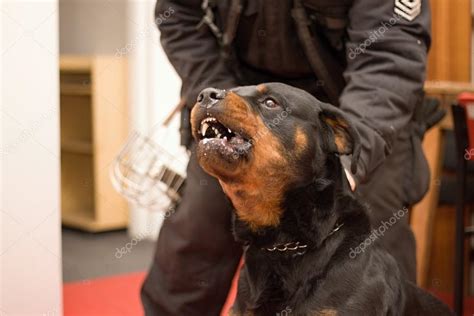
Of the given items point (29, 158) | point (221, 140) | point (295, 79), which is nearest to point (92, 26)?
point (29, 158)

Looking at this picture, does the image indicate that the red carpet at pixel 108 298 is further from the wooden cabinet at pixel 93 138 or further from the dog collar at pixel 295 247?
the dog collar at pixel 295 247

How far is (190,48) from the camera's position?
7.84ft

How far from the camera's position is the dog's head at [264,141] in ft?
5.60

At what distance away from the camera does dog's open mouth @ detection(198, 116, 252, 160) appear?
171 centimetres

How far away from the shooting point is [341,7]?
221 centimetres

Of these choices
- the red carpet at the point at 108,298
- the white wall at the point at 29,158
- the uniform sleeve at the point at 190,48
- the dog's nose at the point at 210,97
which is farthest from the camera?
the red carpet at the point at 108,298

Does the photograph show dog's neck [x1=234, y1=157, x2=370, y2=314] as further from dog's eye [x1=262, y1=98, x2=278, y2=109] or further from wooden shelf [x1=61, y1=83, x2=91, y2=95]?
wooden shelf [x1=61, y1=83, x2=91, y2=95]

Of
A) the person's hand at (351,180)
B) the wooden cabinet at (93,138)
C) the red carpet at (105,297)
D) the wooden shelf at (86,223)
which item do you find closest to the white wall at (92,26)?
the wooden cabinet at (93,138)

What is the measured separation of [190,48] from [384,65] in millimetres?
613

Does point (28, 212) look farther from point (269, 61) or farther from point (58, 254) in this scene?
point (269, 61)

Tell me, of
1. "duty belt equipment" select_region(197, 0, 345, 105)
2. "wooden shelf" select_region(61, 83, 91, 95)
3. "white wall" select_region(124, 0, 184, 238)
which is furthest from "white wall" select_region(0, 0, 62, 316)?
"wooden shelf" select_region(61, 83, 91, 95)

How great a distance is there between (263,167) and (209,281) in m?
0.68

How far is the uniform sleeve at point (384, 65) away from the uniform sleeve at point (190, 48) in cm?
41

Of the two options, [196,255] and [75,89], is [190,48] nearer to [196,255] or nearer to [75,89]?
[196,255]
